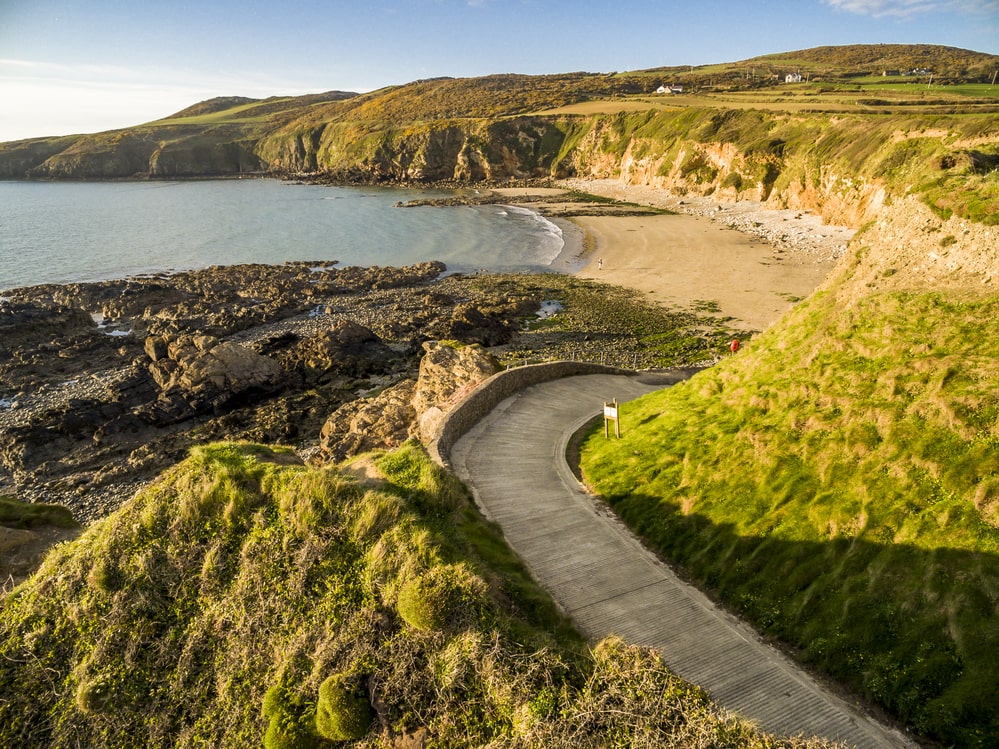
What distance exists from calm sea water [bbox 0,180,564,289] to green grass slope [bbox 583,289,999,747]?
47.0 meters

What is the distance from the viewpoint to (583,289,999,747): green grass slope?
906 centimetres

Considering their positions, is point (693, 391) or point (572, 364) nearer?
point (693, 391)

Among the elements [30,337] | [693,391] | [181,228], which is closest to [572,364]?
[693,391]

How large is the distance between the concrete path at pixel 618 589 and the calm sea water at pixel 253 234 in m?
45.6

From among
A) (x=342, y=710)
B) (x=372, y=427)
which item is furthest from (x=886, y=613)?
(x=372, y=427)

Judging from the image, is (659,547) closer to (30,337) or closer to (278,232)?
(30,337)

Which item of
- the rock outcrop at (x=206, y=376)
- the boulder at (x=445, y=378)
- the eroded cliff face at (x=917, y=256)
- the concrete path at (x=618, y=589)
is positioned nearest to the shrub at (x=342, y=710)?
the concrete path at (x=618, y=589)

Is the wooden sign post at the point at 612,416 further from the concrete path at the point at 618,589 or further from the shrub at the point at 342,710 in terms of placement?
the shrub at the point at 342,710

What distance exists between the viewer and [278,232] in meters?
82.1

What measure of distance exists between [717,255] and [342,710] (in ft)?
192

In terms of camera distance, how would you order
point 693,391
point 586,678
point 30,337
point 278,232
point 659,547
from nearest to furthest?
point 586,678
point 659,547
point 693,391
point 30,337
point 278,232

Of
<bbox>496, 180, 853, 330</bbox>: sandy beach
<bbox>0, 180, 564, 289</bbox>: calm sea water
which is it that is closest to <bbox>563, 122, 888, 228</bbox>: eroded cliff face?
Result: <bbox>496, 180, 853, 330</bbox>: sandy beach

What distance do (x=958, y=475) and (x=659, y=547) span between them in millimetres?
6226

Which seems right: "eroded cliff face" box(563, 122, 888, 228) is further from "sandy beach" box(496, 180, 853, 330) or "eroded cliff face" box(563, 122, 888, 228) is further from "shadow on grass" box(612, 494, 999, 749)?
"shadow on grass" box(612, 494, 999, 749)
